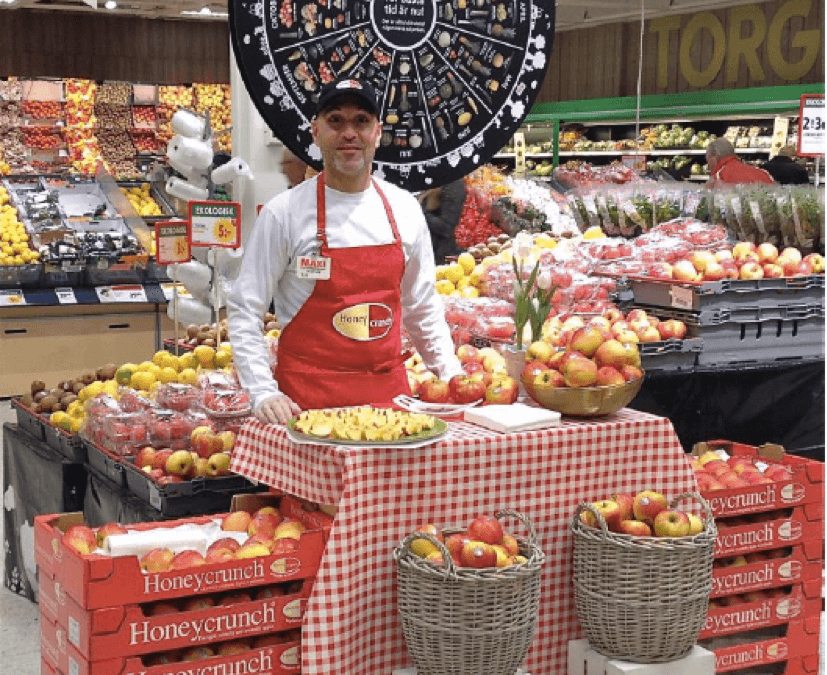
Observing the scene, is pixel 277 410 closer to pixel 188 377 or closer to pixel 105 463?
pixel 105 463

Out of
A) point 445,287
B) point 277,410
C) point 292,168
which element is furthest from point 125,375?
point 292,168

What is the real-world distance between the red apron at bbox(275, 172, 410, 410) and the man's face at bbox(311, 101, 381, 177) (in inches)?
4.5

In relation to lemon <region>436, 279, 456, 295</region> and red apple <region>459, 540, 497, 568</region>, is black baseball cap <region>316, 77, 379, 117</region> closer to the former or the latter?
red apple <region>459, 540, 497, 568</region>

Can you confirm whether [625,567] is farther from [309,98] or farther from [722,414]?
[722,414]

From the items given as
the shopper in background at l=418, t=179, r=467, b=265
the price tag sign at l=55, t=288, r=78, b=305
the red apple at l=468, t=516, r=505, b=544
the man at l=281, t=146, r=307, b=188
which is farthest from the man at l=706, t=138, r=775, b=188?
the red apple at l=468, t=516, r=505, b=544

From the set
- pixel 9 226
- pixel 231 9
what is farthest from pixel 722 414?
pixel 9 226

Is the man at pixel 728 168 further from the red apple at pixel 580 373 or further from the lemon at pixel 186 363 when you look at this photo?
the red apple at pixel 580 373

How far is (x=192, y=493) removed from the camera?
3705 millimetres

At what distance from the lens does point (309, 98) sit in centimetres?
340

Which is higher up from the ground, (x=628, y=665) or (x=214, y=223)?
(x=214, y=223)

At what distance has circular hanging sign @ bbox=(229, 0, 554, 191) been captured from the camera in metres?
3.34

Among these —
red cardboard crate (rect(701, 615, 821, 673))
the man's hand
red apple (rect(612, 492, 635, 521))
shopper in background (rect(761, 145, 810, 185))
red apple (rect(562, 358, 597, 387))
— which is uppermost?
shopper in background (rect(761, 145, 810, 185))

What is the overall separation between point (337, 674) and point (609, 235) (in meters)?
4.13

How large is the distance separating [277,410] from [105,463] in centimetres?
119
